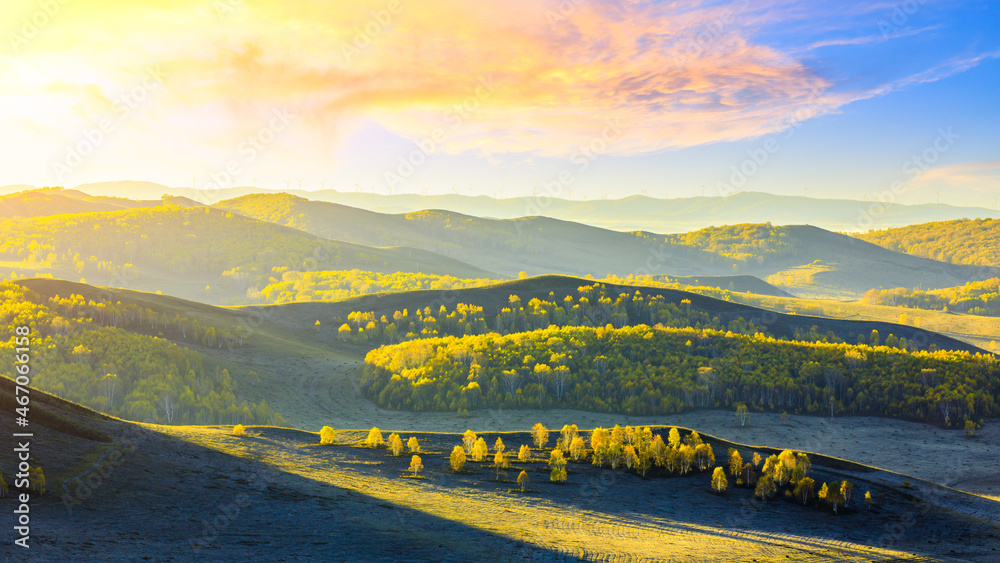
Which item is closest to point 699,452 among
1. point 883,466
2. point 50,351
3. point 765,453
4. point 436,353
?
point 765,453

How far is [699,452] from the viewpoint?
271 ft

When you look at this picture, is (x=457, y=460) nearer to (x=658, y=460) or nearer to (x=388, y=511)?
(x=388, y=511)

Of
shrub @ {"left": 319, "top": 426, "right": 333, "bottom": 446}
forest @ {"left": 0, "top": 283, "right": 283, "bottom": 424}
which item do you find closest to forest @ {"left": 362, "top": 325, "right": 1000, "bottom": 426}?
forest @ {"left": 0, "top": 283, "right": 283, "bottom": 424}

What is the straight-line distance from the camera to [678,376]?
523 ft

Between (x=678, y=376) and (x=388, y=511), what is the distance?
390ft

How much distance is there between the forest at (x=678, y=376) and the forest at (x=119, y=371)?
40290 millimetres

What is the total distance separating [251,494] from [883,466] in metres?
109

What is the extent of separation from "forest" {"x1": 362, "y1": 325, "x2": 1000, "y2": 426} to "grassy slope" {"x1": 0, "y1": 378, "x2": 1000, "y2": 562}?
72672mm

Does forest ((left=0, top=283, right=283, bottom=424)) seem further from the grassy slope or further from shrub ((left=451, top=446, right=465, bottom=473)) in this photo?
shrub ((left=451, top=446, right=465, bottom=473))

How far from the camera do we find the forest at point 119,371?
5379 inches

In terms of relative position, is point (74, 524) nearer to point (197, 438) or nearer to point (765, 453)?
point (197, 438)


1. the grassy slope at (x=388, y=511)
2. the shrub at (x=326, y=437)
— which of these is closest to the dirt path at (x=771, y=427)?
the grassy slope at (x=388, y=511)

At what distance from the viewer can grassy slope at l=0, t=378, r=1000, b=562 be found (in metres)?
43.6

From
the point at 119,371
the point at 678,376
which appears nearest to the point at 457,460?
the point at 678,376
